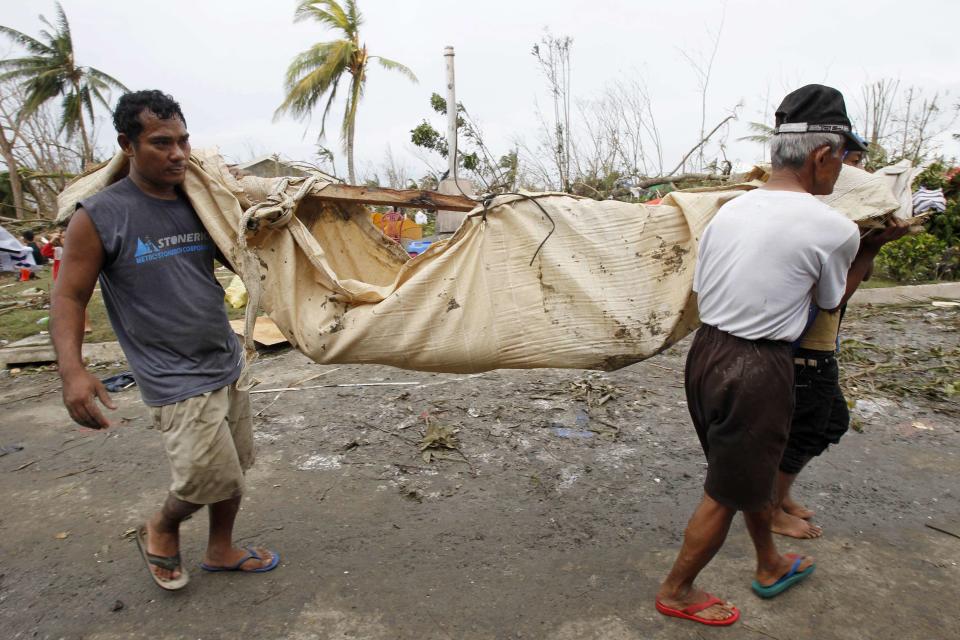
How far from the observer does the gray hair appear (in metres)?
1.84

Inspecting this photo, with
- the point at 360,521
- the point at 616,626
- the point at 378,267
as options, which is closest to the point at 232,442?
the point at 360,521

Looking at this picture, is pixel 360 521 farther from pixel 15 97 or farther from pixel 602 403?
pixel 15 97

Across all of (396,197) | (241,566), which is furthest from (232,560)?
(396,197)

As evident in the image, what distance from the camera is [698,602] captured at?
6.94 feet

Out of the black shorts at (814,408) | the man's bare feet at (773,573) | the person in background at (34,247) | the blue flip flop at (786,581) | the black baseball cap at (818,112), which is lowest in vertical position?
the person in background at (34,247)

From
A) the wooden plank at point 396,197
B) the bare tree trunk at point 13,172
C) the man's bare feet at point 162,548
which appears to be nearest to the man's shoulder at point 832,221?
the wooden plank at point 396,197

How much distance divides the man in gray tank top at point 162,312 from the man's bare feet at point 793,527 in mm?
2257

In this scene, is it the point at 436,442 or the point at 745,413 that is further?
the point at 436,442

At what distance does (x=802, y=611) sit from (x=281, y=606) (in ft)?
6.27

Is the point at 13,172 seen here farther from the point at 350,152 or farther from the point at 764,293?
the point at 764,293

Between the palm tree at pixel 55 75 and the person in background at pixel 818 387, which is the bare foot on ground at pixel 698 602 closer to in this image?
the person in background at pixel 818 387

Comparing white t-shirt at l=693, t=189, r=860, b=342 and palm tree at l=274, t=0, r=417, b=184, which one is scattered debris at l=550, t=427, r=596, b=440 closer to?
white t-shirt at l=693, t=189, r=860, b=342

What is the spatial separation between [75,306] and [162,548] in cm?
103

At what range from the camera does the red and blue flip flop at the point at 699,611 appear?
207 cm
